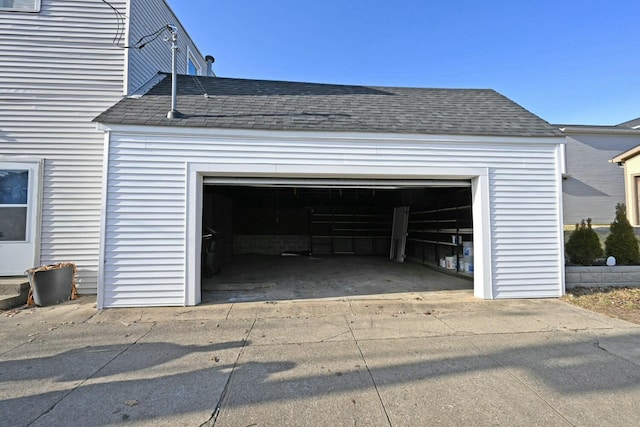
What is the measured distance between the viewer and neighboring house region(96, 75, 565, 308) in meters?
5.26

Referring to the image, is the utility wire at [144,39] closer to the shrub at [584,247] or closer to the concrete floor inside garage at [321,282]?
the concrete floor inside garage at [321,282]

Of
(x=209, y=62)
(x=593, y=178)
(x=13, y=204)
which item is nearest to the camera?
(x=13, y=204)

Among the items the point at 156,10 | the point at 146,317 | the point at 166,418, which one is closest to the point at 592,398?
the point at 166,418

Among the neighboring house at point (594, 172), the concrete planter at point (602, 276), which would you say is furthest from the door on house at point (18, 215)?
the neighboring house at point (594, 172)

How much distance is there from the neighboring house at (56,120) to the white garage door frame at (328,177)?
2118mm

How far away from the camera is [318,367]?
10.4 ft

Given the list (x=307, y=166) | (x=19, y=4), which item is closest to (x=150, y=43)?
(x=19, y=4)

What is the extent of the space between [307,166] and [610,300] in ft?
19.0

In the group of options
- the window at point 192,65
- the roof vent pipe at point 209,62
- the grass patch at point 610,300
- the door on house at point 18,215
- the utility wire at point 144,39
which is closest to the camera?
the grass patch at point 610,300

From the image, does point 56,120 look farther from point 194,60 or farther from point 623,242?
point 623,242

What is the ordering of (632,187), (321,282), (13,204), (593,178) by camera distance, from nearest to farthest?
(13,204)
(321,282)
(632,187)
(593,178)

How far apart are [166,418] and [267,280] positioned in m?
5.19

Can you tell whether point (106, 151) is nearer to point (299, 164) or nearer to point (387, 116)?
point (299, 164)

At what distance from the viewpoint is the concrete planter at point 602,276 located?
244 inches
